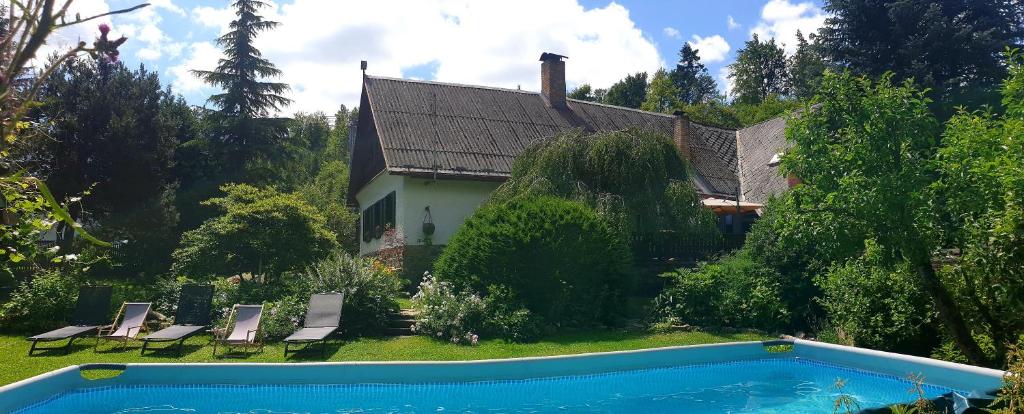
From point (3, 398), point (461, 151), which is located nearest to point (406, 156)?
point (461, 151)

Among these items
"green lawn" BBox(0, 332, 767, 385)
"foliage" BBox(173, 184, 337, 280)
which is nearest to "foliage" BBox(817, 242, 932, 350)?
"green lawn" BBox(0, 332, 767, 385)

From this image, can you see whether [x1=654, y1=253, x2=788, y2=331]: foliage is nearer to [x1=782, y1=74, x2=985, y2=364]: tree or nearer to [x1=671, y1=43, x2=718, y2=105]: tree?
[x1=782, y1=74, x2=985, y2=364]: tree

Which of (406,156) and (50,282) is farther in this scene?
(406,156)

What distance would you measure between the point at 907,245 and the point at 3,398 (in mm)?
11314

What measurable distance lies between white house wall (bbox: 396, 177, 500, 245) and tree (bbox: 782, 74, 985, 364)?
11.8 metres

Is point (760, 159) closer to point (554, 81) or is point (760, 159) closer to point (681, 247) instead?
point (554, 81)

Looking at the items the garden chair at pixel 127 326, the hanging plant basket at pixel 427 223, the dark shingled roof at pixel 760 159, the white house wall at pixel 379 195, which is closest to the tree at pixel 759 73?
the dark shingled roof at pixel 760 159

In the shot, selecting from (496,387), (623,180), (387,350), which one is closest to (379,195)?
(623,180)

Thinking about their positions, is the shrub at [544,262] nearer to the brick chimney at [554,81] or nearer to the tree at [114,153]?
the tree at [114,153]

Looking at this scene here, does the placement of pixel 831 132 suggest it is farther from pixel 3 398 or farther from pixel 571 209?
pixel 3 398

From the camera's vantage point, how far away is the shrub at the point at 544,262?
1376 cm

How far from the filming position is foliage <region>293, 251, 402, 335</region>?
518 inches

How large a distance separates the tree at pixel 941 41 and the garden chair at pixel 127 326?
75.5 feet

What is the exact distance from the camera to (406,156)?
1986 cm
